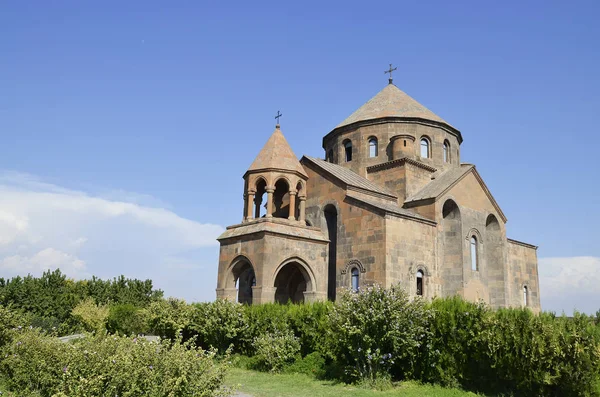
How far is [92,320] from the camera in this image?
2067cm

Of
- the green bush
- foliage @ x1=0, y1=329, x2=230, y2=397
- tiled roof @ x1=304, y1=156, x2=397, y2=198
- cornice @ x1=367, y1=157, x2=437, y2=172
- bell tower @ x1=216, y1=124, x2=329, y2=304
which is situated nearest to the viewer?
foliage @ x1=0, y1=329, x2=230, y2=397

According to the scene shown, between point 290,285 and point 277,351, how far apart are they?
26.2ft

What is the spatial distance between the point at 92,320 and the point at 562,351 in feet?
58.9

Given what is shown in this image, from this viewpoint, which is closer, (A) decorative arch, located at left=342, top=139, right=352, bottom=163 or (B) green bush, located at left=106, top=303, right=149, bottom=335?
(B) green bush, located at left=106, top=303, right=149, bottom=335

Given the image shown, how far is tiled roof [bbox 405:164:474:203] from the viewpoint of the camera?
19.4 metres

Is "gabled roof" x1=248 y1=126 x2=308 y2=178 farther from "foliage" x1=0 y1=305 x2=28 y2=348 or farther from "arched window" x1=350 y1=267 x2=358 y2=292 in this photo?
"foliage" x1=0 y1=305 x2=28 y2=348

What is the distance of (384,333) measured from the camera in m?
10.3

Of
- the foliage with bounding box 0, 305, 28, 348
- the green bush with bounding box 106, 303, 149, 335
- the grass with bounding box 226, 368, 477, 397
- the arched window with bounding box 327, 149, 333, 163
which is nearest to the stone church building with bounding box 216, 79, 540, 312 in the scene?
the arched window with bounding box 327, 149, 333, 163

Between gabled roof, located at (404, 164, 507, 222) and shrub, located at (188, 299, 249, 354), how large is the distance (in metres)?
8.93

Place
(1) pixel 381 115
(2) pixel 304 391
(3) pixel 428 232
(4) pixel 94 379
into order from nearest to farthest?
1. (4) pixel 94 379
2. (2) pixel 304 391
3. (3) pixel 428 232
4. (1) pixel 381 115

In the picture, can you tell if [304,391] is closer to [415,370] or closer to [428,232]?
[415,370]

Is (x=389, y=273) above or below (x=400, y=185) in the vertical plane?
below

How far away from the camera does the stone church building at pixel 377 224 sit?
17.0 meters

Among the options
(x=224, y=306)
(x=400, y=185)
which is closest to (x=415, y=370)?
(x=224, y=306)
